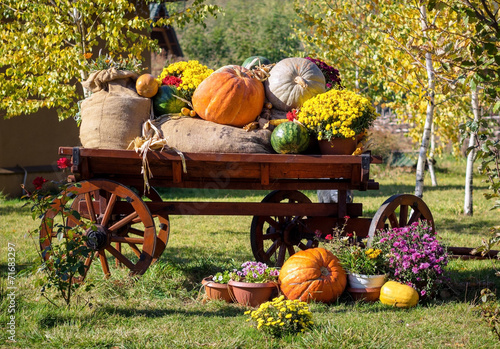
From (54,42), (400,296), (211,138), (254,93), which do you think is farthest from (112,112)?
(54,42)

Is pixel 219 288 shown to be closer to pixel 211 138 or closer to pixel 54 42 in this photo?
pixel 211 138

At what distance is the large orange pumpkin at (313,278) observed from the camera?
4730mm

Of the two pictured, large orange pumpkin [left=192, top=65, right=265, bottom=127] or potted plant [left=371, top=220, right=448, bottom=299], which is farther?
large orange pumpkin [left=192, top=65, right=265, bottom=127]

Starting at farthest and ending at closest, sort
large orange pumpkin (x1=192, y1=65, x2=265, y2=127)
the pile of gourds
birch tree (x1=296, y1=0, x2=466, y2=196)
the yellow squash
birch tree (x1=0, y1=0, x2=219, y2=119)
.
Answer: birch tree (x1=296, y1=0, x2=466, y2=196), birch tree (x1=0, y1=0, x2=219, y2=119), large orange pumpkin (x1=192, y1=65, x2=265, y2=127), the pile of gourds, the yellow squash

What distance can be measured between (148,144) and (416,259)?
8.12ft

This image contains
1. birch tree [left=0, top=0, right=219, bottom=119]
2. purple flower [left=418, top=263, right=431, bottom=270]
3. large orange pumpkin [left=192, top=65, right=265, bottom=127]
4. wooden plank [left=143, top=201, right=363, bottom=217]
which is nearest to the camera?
purple flower [left=418, top=263, right=431, bottom=270]

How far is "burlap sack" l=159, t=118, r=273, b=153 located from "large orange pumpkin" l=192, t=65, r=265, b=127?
0.09m

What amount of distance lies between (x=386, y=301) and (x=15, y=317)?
2868mm

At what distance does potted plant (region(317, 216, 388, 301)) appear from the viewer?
489cm

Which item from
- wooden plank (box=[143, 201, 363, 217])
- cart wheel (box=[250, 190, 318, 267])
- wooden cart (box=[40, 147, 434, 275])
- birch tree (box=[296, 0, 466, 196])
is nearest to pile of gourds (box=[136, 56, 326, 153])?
wooden cart (box=[40, 147, 434, 275])

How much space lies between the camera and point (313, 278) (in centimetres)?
473

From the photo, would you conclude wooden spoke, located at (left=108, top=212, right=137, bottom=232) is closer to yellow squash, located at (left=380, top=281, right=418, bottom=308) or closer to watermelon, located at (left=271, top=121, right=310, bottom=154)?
watermelon, located at (left=271, top=121, right=310, bottom=154)

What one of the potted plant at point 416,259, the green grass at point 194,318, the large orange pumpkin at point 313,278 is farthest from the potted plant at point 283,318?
the potted plant at point 416,259

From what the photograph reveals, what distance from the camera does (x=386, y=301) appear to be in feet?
15.5
